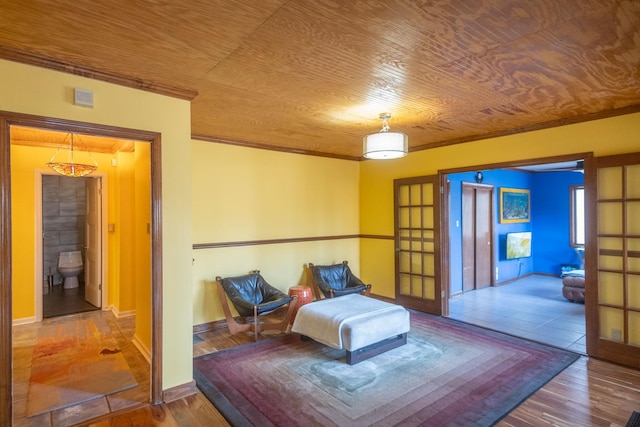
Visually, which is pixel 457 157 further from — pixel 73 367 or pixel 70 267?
pixel 70 267

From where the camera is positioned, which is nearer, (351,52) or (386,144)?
(351,52)

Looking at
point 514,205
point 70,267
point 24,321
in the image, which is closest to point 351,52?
point 24,321

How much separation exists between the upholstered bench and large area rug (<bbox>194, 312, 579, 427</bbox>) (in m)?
0.13

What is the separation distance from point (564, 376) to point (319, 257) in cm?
349

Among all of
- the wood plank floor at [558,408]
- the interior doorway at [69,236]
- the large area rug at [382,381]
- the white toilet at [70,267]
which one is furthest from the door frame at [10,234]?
the white toilet at [70,267]

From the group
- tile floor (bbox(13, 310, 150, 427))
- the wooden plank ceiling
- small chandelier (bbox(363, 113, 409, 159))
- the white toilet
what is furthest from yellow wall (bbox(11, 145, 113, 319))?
small chandelier (bbox(363, 113, 409, 159))

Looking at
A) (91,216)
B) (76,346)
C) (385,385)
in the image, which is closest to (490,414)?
(385,385)

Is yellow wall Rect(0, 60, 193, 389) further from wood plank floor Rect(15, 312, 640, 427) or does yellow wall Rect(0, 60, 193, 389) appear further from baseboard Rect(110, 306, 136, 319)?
baseboard Rect(110, 306, 136, 319)

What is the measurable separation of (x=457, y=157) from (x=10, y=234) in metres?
4.75

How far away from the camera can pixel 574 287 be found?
5.65 m

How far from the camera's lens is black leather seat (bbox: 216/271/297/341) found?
411cm

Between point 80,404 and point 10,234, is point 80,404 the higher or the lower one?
the lower one

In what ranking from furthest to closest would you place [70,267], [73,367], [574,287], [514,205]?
[514,205]
[70,267]
[574,287]
[73,367]

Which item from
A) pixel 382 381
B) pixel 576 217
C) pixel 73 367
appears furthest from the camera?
pixel 576 217
